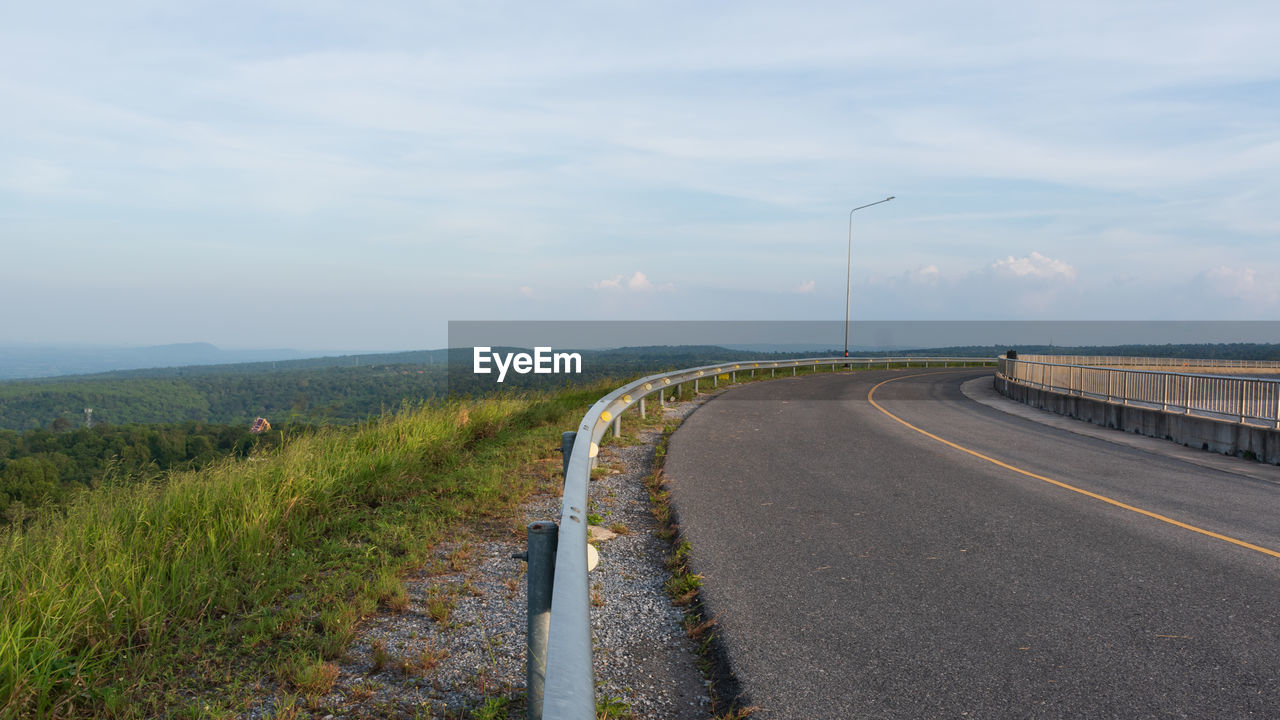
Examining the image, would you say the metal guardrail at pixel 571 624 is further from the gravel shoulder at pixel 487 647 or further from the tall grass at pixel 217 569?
the tall grass at pixel 217 569

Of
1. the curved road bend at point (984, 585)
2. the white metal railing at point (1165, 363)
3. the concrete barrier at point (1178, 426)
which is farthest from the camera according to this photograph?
the white metal railing at point (1165, 363)

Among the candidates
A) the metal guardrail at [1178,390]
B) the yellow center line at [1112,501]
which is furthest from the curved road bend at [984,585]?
the metal guardrail at [1178,390]

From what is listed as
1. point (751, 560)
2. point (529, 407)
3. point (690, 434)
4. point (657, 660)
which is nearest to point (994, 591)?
point (751, 560)

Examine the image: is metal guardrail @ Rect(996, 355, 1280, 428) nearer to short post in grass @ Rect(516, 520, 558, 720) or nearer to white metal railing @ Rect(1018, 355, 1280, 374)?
short post in grass @ Rect(516, 520, 558, 720)

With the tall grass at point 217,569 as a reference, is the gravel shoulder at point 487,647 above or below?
below

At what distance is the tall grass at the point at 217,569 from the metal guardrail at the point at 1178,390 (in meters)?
12.2

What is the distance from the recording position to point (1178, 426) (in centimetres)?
1352

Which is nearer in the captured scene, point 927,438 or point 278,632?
point 278,632

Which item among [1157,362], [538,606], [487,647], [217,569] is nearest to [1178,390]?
[487,647]

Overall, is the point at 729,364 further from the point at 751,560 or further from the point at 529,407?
the point at 751,560

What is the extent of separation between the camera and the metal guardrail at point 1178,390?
12.1m

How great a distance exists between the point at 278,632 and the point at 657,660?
204 centimetres

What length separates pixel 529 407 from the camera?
41.5 ft

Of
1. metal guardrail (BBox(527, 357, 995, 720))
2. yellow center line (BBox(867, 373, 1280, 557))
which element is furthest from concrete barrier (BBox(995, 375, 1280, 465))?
metal guardrail (BBox(527, 357, 995, 720))
